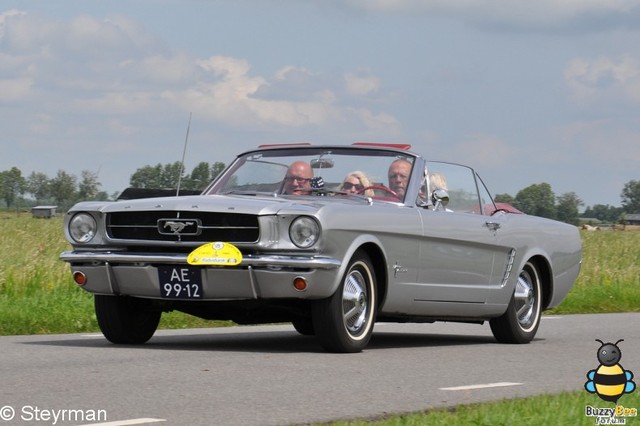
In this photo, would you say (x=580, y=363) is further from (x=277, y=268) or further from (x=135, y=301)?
(x=135, y=301)

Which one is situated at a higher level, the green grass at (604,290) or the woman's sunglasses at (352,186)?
the woman's sunglasses at (352,186)

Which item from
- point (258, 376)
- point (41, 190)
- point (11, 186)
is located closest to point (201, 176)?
point (258, 376)

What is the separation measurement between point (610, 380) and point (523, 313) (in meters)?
4.74

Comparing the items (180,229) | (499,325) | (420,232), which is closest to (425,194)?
(420,232)

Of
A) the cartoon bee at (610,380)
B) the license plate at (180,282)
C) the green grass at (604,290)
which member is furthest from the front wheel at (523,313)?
the green grass at (604,290)

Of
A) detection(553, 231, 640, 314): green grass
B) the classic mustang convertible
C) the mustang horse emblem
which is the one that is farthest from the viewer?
A: detection(553, 231, 640, 314): green grass

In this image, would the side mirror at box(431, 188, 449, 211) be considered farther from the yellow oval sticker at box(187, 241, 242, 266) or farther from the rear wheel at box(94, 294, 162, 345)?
the rear wheel at box(94, 294, 162, 345)

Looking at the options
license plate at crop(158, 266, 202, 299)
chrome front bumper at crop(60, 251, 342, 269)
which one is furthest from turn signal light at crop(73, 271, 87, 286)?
license plate at crop(158, 266, 202, 299)

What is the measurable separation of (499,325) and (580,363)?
2.04 metres

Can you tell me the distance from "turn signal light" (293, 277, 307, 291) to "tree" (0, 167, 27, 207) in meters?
105

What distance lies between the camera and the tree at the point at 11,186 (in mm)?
114244

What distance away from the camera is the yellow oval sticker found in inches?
358

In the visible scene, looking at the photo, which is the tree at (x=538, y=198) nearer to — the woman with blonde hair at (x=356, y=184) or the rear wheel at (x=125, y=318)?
the woman with blonde hair at (x=356, y=184)

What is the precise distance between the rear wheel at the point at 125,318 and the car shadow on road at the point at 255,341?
95 millimetres
